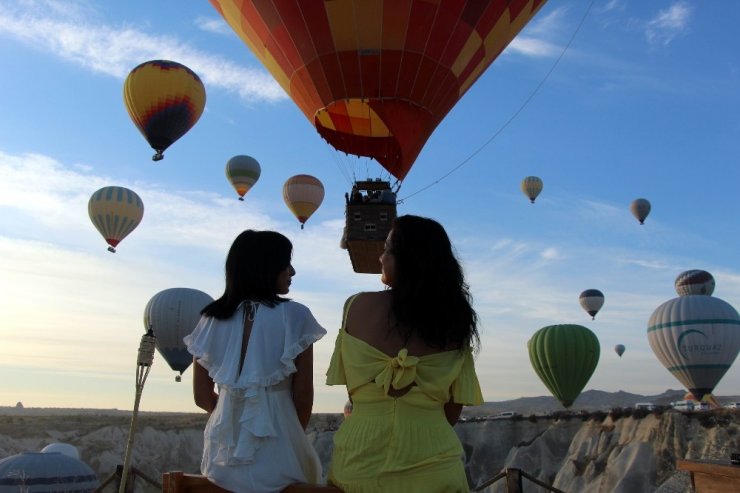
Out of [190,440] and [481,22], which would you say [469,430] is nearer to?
[190,440]

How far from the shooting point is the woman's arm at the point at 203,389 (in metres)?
2.54

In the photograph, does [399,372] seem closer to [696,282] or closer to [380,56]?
[380,56]

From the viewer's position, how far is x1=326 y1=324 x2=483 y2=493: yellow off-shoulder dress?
7.13 feet

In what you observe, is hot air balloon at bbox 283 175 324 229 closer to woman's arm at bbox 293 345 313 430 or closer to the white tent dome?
the white tent dome

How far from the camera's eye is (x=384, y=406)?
2.25m

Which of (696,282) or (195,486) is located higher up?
(696,282)

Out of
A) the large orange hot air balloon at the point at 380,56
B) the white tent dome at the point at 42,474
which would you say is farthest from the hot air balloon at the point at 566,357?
the white tent dome at the point at 42,474

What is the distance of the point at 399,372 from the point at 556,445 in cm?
3182

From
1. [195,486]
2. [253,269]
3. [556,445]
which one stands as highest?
[253,269]

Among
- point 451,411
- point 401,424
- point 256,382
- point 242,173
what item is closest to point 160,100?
point 242,173

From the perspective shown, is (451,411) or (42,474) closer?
(451,411)

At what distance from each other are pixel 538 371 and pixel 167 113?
18.1 m

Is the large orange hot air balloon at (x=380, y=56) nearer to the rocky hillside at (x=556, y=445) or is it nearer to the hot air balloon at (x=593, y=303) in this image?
the rocky hillside at (x=556, y=445)

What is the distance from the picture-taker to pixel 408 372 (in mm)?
2197
